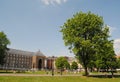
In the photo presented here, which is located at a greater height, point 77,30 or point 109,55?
point 77,30

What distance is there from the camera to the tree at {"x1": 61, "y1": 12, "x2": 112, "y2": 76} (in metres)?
55.1

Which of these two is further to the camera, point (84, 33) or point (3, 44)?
point (3, 44)

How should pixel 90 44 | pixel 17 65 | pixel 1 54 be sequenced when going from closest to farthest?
pixel 90 44 < pixel 1 54 < pixel 17 65

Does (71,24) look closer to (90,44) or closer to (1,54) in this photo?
(90,44)

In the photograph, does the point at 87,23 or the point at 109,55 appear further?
the point at 109,55

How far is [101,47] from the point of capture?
187ft

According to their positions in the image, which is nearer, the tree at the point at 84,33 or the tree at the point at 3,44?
the tree at the point at 84,33

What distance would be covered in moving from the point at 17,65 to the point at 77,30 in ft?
468

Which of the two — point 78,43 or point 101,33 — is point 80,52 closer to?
point 78,43

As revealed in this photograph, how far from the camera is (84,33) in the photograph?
2233 inches

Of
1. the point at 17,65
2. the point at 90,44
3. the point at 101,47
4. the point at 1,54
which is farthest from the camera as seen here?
the point at 17,65

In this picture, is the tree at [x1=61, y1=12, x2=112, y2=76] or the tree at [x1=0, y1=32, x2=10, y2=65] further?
the tree at [x1=0, y1=32, x2=10, y2=65]

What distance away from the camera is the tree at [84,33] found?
55109 millimetres

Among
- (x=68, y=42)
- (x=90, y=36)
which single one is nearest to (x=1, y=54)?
(x=68, y=42)
